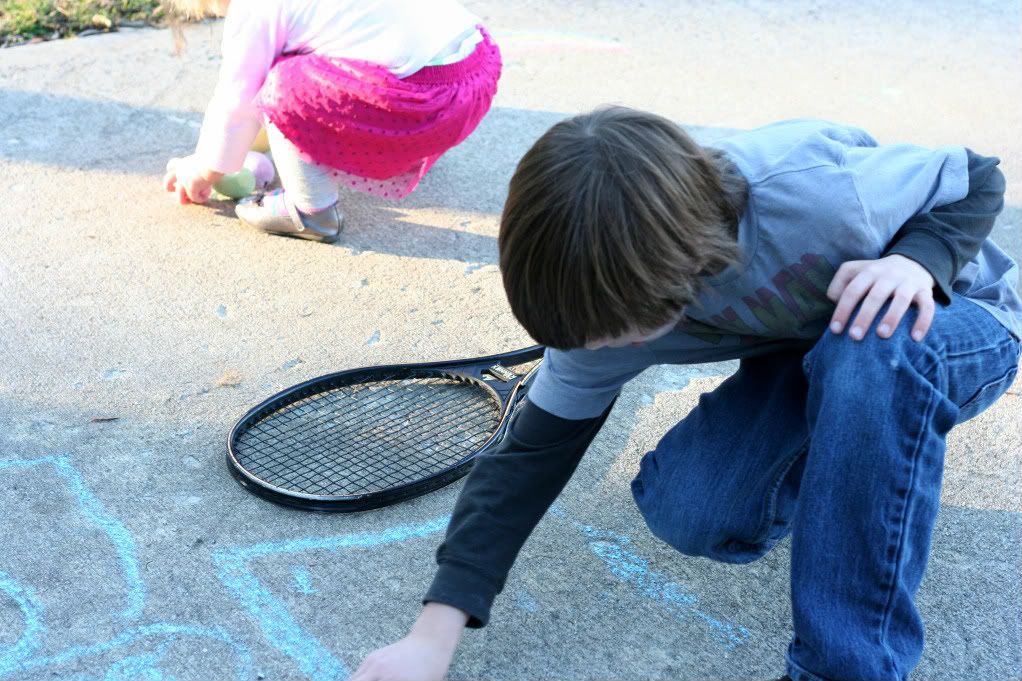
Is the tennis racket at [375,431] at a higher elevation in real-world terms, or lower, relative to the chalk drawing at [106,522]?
higher

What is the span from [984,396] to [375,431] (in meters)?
1.04

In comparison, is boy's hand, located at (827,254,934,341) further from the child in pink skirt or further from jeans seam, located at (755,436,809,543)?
the child in pink skirt

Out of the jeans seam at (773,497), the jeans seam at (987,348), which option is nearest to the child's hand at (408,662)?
the jeans seam at (773,497)

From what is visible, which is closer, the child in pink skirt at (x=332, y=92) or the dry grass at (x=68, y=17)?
the child in pink skirt at (x=332, y=92)

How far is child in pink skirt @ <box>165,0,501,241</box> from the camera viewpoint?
8.62 ft

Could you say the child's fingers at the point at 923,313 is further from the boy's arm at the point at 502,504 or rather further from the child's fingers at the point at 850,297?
the boy's arm at the point at 502,504

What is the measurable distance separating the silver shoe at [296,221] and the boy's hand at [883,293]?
1.61 m

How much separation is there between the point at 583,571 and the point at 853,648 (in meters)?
0.53

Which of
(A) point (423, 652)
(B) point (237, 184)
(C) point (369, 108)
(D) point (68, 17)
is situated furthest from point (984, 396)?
(D) point (68, 17)

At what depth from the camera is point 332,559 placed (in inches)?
70.0

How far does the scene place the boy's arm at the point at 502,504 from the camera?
148cm

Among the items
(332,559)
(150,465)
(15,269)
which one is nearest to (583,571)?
(332,559)

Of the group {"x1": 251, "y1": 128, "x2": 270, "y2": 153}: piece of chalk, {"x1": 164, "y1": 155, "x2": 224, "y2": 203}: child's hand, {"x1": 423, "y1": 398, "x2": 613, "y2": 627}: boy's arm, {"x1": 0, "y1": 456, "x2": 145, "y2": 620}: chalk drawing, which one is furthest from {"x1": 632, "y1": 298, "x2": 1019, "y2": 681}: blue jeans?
{"x1": 251, "y1": 128, "x2": 270, "y2": 153}: piece of chalk

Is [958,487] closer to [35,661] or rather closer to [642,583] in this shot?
[642,583]
